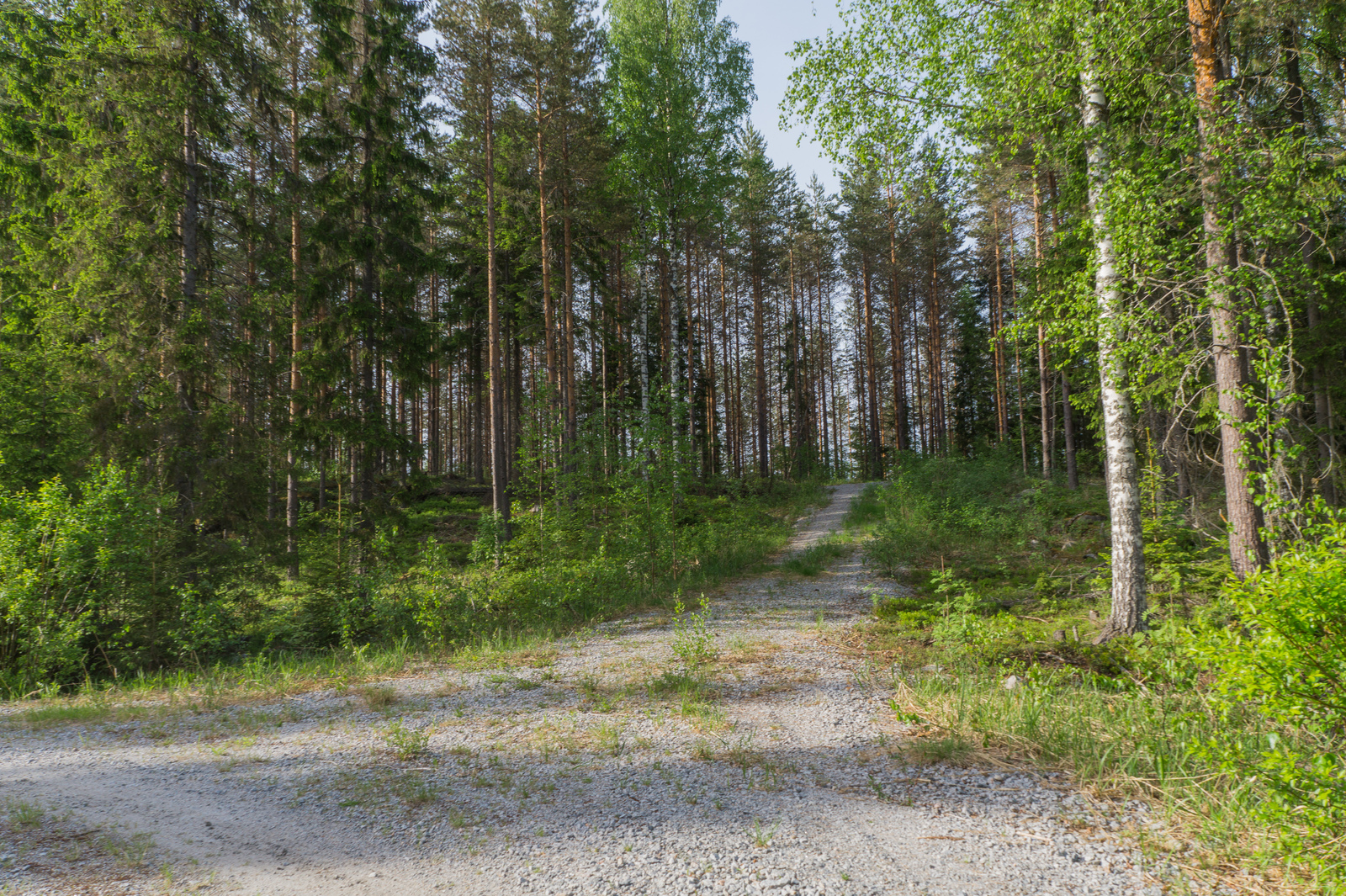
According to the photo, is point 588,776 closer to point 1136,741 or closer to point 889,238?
point 1136,741

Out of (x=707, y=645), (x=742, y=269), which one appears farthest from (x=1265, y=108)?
(x=742, y=269)

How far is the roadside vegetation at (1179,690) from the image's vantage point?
2.31m

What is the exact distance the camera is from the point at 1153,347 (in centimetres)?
501

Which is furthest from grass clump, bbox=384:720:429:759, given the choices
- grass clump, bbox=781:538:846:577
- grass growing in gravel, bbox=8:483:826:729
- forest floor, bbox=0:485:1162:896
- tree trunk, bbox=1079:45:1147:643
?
grass clump, bbox=781:538:846:577

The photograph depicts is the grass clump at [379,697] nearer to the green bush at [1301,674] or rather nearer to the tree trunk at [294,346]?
the tree trunk at [294,346]

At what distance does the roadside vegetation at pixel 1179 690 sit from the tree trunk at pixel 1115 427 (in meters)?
0.25

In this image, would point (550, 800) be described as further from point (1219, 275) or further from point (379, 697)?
point (1219, 275)

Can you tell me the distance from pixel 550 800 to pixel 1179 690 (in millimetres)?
4156

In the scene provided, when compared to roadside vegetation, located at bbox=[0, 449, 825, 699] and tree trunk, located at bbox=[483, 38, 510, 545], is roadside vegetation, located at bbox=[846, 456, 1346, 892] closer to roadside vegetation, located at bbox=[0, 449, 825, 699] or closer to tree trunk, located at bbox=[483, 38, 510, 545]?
roadside vegetation, located at bbox=[0, 449, 825, 699]

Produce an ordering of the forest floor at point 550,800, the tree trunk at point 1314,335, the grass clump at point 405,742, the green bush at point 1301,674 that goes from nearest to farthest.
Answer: the green bush at point 1301,674
the forest floor at point 550,800
the grass clump at point 405,742
the tree trunk at point 1314,335

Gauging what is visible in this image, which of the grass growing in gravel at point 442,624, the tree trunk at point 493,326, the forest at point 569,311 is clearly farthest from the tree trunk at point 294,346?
the tree trunk at point 493,326

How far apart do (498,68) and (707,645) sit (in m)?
14.1

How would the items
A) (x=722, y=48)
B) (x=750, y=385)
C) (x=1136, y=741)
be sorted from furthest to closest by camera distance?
(x=750, y=385) < (x=722, y=48) < (x=1136, y=741)

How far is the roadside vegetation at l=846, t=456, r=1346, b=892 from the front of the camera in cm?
231
